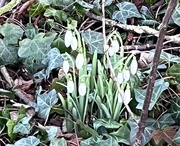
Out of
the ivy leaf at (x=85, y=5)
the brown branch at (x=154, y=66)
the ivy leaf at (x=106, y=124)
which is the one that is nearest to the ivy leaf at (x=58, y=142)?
the ivy leaf at (x=106, y=124)

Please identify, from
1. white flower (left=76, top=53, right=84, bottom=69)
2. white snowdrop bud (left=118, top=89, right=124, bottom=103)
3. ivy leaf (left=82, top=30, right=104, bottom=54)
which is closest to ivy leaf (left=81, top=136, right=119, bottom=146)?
white snowdrop bud (left=118, top=89, right=124, bottom=103)

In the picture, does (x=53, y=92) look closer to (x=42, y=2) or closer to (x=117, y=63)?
(x=117, y=63)

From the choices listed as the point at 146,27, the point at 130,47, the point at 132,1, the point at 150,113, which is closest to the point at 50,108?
the point at 150,113

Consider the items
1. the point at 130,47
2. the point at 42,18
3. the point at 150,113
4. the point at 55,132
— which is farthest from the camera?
the point at 42,18

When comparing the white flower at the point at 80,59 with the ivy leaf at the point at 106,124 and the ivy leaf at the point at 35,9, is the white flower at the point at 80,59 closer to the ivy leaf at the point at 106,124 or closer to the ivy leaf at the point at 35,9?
the ivy leaf at the point at 106,124

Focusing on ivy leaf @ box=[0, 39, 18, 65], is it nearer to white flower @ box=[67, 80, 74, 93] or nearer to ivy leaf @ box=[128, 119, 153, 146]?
white flower @ box=[67, 80, 74, 93]
